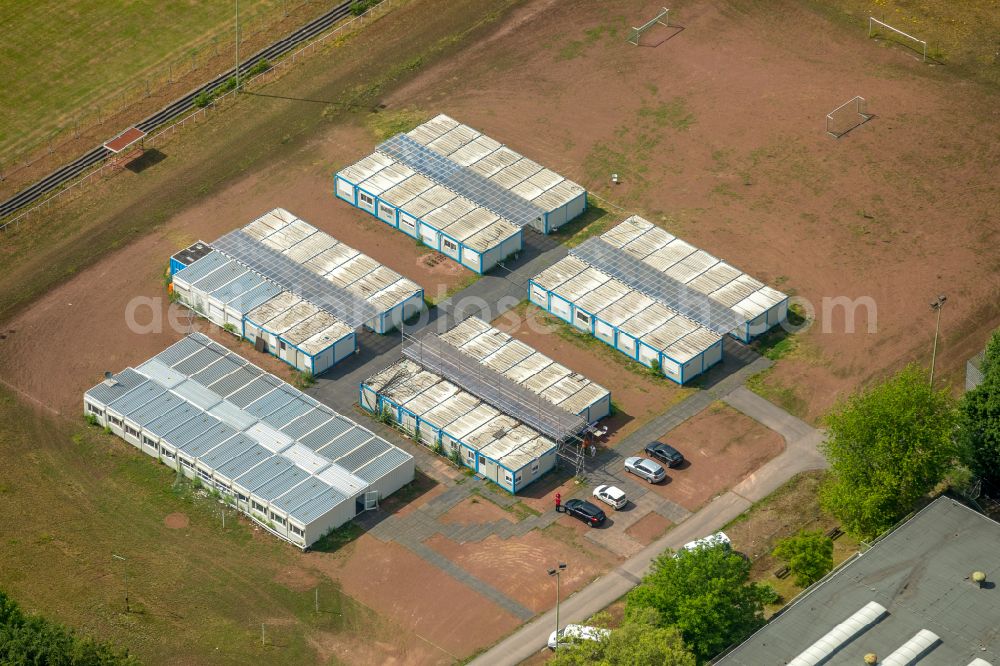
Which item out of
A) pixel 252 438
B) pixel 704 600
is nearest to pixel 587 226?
pixel 252 438

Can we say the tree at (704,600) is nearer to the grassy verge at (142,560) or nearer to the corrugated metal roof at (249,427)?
the grassy verge at (142,560)

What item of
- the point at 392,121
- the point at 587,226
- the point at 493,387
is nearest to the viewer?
the point at 493,387

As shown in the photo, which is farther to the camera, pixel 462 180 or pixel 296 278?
pixel 462 180

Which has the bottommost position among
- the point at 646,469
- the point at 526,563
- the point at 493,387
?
the point at 526,563

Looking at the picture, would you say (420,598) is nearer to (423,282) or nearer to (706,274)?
(423,282)

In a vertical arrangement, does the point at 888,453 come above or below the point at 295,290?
above
